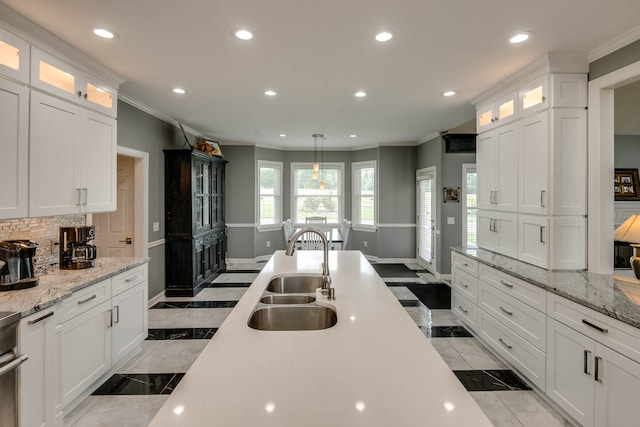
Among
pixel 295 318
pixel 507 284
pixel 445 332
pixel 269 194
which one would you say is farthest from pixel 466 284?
pixel 269 194

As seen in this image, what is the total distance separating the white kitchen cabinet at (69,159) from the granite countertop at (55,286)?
1.56 feet

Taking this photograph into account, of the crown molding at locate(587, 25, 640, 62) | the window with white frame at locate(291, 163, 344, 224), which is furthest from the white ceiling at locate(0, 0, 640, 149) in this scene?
the window with white frame at locate(291, 163, 344, 224)

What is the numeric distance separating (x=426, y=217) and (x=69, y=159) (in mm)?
5872

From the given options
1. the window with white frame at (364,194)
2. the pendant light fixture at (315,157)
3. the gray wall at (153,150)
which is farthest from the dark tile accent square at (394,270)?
the gray wall at (153,150)

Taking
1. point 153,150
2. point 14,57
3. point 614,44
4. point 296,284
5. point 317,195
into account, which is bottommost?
point 296,284

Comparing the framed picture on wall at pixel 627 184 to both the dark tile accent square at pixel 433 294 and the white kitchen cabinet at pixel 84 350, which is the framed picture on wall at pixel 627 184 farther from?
the white kitchen cabinet at pixel 84 350

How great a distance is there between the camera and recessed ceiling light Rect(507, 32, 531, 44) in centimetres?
241

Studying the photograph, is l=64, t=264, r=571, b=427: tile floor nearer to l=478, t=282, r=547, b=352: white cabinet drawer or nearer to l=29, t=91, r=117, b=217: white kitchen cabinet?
l=478, t=282, r=547, b=352: white cabinet drawer

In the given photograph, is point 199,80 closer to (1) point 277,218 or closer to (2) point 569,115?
(2) point 569,115

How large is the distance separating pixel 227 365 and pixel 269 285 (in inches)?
49.8

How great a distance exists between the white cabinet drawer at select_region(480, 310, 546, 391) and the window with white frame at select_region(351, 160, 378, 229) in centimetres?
444

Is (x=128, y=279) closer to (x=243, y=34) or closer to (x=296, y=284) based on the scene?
(x=296, y=284)

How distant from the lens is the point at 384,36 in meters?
2.44

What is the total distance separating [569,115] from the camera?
2721 millimetres
